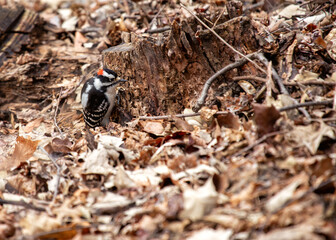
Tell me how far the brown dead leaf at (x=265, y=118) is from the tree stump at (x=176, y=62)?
3.54ft

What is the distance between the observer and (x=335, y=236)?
5.79 feet

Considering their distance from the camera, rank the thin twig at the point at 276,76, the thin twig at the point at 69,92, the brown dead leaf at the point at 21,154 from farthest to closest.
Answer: the thin twig at the point at 69,92 < the brown dead leaf at the point at 21,154 < the thin twig at the point at 276,76

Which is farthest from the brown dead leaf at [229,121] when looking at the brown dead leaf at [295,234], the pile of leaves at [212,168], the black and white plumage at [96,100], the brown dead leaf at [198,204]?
the black and white plumage at [96,100]

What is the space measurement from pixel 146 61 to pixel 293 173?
7.16 ft

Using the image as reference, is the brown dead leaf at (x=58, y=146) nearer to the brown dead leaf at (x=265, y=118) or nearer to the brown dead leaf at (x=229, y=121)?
the brown dead leaf at (x=229, y=121)

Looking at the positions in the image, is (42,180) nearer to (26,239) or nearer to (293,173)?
(26,239)

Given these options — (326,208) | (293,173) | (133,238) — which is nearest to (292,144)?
(293,173)

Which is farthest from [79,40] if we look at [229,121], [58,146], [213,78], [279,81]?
[279,81]

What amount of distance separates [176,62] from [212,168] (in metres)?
1.53

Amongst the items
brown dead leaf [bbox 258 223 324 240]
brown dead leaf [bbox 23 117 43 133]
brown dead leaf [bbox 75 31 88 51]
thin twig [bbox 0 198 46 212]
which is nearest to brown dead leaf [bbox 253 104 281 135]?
brown dead leaf [bbox 258 223 324 240]

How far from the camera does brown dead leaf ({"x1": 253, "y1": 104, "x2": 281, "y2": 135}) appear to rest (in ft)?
8.20

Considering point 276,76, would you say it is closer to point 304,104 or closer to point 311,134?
A: point 304,104

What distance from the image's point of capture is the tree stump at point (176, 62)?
3.46 metres

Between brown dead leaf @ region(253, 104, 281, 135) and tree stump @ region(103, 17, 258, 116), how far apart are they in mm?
1079
